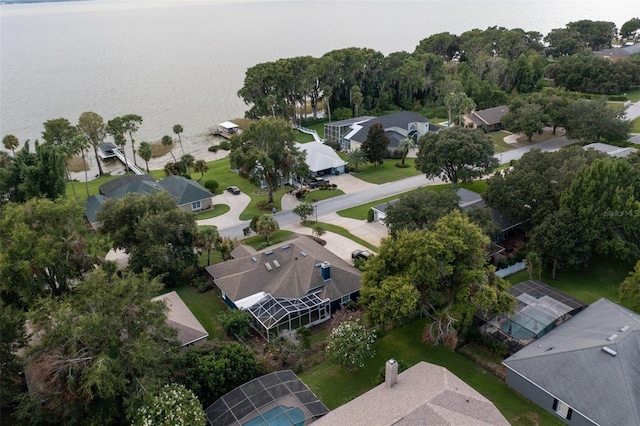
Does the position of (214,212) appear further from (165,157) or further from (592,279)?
(592,279)

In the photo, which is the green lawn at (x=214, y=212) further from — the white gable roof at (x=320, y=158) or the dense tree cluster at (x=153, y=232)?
the dense tree cluster at (x=153, y=232)

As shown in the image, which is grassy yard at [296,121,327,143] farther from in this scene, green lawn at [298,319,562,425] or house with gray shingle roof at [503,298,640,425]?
house with gray shingle roof at [503,298,640,425]

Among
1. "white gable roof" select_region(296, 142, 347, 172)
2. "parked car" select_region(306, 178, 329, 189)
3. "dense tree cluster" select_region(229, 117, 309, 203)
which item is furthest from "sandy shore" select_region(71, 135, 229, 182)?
"dense tree cluster" select_region(229, 117, 309, 203)

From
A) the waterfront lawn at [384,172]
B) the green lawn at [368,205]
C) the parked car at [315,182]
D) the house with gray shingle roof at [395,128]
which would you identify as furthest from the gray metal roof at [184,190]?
the house with gray shingle roof at [395,128]

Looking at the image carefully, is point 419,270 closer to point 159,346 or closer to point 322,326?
point 322,326

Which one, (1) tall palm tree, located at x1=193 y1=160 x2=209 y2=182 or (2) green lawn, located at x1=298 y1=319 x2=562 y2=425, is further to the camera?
(1) tall palm tree, located at x1=193 y1=160 x2=209 y2=182

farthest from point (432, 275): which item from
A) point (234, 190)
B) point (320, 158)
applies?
point (320, 158)
